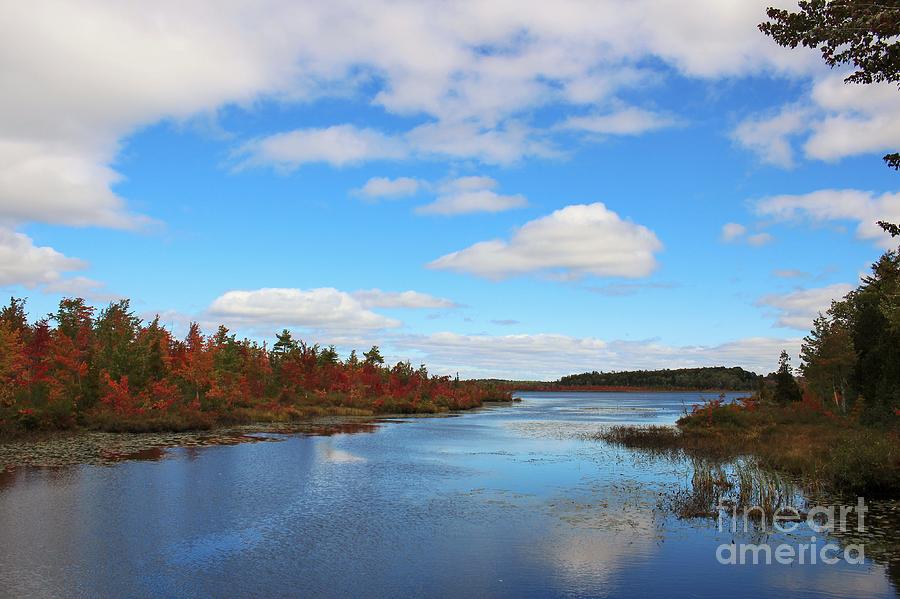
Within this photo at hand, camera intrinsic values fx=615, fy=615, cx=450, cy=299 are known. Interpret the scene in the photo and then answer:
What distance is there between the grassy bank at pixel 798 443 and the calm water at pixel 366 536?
600 cm

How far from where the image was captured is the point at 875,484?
25734 millimetres

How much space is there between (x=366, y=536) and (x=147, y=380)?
186 feet

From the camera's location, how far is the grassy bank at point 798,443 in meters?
26.0

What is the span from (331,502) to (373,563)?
9.50 m

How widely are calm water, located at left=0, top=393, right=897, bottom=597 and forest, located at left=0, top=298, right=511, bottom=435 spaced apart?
23.4 metres

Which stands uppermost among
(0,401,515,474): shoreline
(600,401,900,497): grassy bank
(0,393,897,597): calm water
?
(600,401,900,497): grassy bank

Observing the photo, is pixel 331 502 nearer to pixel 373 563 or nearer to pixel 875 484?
pixel 373 563

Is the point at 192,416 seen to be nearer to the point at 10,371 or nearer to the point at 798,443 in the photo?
the point at 10,371

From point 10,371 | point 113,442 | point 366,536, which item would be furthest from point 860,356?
point 10,371

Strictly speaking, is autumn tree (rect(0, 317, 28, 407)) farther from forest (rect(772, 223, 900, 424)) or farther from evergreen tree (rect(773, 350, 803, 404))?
evergreen tree (rect(773, 350, 803, 404))

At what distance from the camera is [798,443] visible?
4094 cm

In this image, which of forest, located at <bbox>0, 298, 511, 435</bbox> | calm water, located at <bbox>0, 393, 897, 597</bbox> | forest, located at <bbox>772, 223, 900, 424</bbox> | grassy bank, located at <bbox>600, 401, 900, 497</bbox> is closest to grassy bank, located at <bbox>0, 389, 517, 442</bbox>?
forest, located at <bbox>0, 298, 511, 435</bbox>

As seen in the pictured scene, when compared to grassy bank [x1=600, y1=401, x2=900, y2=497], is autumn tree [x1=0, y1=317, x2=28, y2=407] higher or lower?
higher

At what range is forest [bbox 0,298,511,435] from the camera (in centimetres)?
5369
